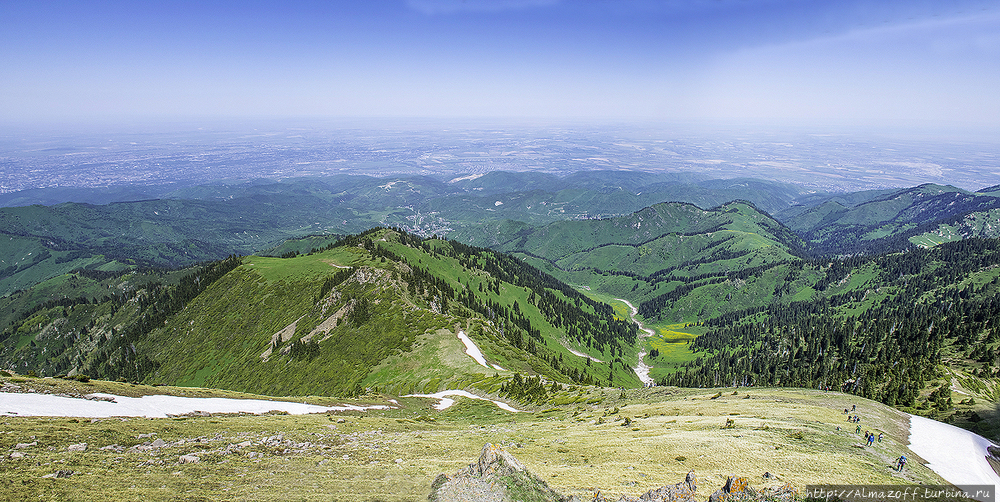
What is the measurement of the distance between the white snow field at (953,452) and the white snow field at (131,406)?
191 feet

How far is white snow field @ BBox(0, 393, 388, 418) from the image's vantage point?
31575mm

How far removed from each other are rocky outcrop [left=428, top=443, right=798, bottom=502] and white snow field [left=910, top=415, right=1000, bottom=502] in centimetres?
1842

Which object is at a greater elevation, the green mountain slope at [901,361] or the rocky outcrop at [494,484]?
the rocky outcrop at [494,484]

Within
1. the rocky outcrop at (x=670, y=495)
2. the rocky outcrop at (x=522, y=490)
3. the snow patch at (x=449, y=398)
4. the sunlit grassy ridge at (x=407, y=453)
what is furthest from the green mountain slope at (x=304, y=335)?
the rocky outcrop at (x=670, y=495)

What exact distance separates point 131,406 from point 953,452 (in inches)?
2829

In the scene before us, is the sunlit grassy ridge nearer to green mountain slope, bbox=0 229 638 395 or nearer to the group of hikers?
the group of hikers

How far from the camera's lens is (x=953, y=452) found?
31875mm

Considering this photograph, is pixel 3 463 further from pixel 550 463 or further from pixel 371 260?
pixel 371 260

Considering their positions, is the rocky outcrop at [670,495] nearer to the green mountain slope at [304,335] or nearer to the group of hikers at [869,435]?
the group of hikers at [869,435]

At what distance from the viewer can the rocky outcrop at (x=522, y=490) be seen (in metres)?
18.7

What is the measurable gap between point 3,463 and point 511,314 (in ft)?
584

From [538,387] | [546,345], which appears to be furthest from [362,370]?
[546,345]

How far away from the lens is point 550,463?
28.1 m

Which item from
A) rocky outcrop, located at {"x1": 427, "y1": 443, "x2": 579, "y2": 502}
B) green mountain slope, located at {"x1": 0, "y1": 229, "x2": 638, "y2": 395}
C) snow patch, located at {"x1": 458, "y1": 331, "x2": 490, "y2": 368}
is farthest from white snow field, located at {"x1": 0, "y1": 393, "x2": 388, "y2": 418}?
snow patch, located at {"x1": 458, "y1": 331, "x2": 490, "y2": 368}
